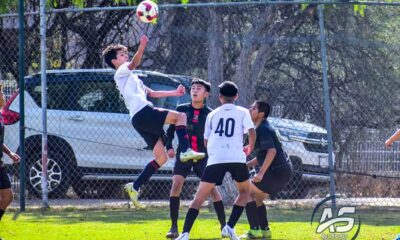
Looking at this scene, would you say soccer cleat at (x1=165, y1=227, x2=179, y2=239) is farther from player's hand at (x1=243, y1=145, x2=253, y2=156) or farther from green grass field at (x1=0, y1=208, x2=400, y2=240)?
player's hand at (x1=243, y1=145, x2=253, y2=156)

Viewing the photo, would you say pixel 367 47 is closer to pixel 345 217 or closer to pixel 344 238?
pixel 345 217

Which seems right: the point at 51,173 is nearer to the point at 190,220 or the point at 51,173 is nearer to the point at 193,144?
the point at 193,144

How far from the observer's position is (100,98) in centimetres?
1493

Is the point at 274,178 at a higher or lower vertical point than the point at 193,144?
lower

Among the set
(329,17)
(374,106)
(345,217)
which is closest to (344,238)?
(345,217)

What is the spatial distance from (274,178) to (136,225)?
1842 millimetres

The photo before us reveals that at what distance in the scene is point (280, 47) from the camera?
15594 millimetres

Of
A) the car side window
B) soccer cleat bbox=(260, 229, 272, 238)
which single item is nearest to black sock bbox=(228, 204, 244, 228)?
soccer cleat bbox=(260, 229, 272, 238)

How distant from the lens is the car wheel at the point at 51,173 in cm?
1466

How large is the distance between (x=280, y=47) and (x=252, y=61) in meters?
0.62

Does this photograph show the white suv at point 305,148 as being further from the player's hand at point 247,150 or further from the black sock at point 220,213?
the player's hand at point 247,150

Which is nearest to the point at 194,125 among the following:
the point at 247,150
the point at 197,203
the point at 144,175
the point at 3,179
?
the point at 144,175

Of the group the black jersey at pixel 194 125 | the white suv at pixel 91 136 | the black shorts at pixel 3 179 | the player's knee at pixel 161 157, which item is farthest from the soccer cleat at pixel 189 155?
the white suv at pixel 91 136

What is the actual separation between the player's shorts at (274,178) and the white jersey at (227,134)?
102 centimetres
